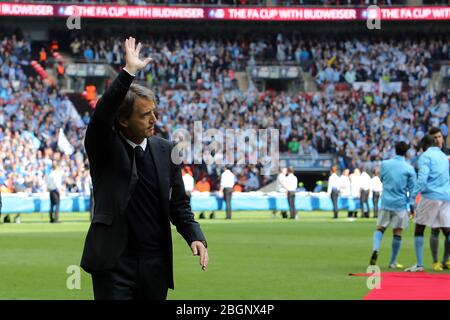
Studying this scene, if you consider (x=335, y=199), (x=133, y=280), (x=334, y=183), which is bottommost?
(x=335, y=199)

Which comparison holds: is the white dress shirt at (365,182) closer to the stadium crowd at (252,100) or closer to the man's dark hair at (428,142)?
the stadium crowd at (252,100)

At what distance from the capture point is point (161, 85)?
58156mm

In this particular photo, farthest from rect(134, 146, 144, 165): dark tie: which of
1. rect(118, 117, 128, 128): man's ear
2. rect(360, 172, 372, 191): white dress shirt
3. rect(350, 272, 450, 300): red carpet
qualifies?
rect(360, 172, 372, 191): white dress shirt

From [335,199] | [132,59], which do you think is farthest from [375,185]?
[132,59]

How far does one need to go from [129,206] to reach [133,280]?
0.48m

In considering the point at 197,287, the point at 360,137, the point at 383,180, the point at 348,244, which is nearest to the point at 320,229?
the point at 348,244

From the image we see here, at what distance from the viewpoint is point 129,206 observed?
6969mm

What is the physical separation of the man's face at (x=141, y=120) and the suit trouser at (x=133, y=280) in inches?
31.7

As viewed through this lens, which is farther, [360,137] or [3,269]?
[360,137]

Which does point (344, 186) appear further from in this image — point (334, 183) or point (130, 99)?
point (130, 99)

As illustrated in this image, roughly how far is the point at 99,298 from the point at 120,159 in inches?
35.2

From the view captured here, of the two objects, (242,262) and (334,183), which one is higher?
(242,262)

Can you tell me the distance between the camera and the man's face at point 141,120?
22.9ft

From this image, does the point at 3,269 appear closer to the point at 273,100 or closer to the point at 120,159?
the point at 120,159
